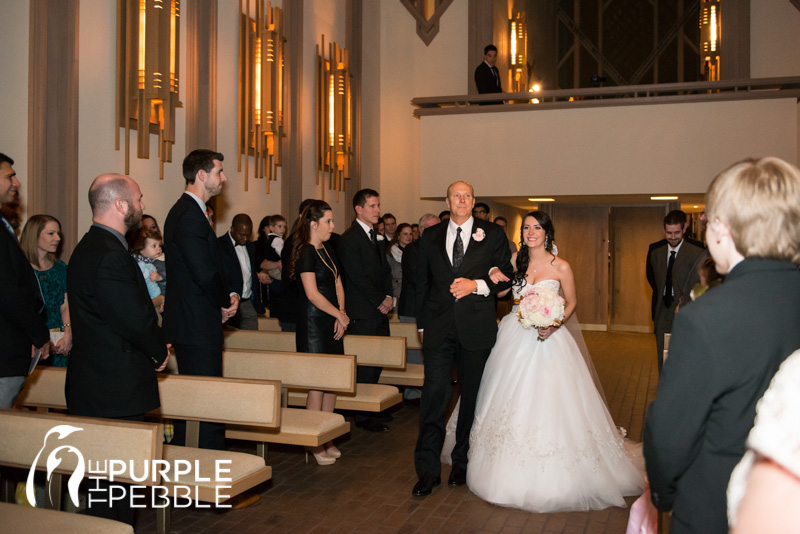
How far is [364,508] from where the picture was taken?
4.06 meters

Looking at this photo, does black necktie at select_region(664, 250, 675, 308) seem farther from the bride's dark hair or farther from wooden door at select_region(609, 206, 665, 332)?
wooden door at select_region(609, 206, 665, 332)

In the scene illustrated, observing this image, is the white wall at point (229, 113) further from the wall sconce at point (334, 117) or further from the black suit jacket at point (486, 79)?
the black suit jacket at point (486, 79)

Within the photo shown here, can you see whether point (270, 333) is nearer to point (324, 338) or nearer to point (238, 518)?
point (324, 338)

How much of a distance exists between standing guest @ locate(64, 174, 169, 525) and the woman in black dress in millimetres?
1791

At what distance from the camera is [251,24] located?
8.33 m

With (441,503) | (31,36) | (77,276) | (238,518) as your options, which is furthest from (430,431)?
(31,36)

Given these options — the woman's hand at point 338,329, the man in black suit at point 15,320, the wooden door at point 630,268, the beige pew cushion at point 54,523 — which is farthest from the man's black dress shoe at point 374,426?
the wooden door at point 630,268

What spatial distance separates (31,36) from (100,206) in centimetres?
319

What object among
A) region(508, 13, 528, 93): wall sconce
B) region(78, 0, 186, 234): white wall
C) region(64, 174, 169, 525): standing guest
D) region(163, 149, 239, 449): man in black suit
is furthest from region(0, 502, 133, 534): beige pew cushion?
region(508, 13, 528, 93): wall sconce

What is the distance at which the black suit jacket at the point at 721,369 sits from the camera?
1561 millimetres

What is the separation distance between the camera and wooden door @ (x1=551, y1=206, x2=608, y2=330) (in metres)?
13.1

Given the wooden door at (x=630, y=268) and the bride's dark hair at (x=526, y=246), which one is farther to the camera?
the wooden door at (x=630, y=268)

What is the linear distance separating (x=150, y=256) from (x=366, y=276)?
176 cm

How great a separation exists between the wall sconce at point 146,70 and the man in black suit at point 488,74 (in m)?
5.78
